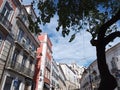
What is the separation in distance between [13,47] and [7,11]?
3.92 metres

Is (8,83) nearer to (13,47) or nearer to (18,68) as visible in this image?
(18,68)

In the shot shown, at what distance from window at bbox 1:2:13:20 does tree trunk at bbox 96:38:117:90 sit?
489 inches

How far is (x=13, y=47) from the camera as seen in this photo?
16.5 m

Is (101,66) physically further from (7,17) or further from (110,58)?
(110,58)

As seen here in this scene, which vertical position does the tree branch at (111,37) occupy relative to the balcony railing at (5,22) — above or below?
below

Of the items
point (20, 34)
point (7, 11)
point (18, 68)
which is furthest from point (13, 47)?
point (7, 11)

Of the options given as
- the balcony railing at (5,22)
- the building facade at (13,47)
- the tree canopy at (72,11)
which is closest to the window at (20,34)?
the building facade at (13,47)

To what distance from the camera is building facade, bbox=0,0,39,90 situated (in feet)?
48.0

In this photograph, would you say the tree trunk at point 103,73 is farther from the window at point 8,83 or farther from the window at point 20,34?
the window at point 20,34

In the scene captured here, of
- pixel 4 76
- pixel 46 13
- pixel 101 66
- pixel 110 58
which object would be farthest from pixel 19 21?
pixel 110 58

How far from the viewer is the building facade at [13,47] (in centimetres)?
1463

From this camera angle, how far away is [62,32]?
8727mm

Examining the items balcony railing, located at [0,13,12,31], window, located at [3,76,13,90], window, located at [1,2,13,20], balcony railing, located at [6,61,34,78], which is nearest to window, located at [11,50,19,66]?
balcony railing, located at [6,61,34,78]

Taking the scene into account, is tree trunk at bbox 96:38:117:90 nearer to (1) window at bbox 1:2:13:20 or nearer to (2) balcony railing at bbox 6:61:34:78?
(2) balcony railing at bbox 6:61:34:78
